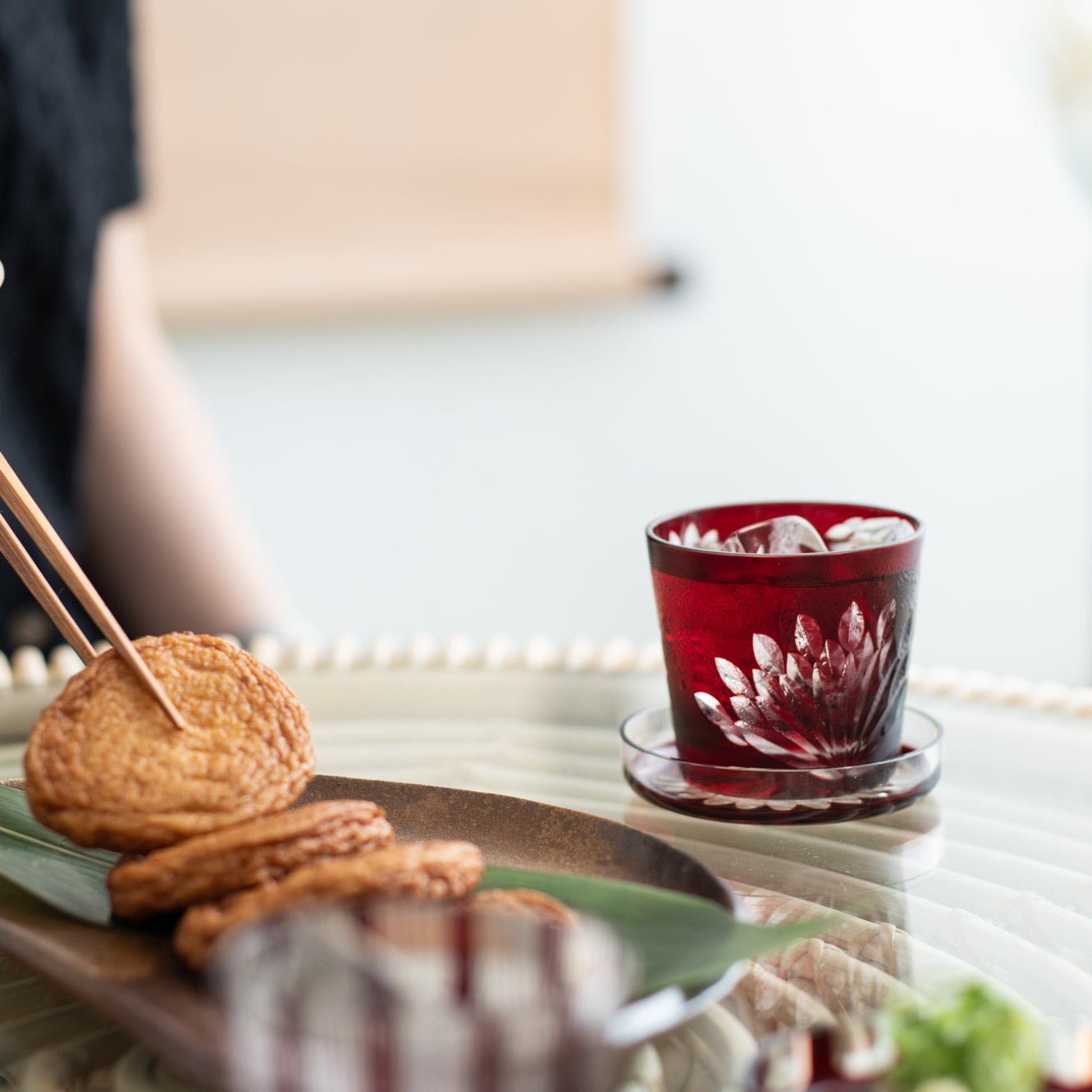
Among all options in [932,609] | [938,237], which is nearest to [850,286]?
[938,237]

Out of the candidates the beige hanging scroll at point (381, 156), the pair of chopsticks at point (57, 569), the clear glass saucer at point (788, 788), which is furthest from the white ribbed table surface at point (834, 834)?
the beige hanging scroll at point (381, 156)

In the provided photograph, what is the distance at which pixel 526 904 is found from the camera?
0.25m

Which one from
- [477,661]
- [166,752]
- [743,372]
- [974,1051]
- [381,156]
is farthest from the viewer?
[743,372]

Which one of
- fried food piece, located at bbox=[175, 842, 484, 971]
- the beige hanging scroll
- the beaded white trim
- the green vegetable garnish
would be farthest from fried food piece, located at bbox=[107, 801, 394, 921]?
the beige hanging scroll

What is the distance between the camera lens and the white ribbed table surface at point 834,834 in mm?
270

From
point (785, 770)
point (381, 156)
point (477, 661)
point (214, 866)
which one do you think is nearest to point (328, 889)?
point (214, 866)

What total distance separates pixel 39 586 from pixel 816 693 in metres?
0.20

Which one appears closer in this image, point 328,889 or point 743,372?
point 328,889

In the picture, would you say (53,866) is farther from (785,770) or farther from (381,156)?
(381,156)

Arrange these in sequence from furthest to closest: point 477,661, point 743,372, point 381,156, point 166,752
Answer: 1. point 743,372
2. point 381,156
3. point 477,661
4. point 166,752

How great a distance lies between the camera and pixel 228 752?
0.29m

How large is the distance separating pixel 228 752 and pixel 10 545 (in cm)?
7

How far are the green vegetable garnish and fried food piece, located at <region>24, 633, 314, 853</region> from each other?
0.15m

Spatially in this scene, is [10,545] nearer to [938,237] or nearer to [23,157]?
[23,157]
